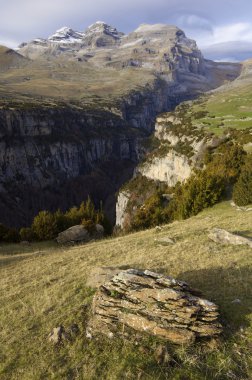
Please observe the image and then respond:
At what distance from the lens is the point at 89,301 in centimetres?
1545

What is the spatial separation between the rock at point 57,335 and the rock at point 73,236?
84.1 ft

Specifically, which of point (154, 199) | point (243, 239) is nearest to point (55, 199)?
point (154, 199)

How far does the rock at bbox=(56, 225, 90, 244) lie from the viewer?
130 feet

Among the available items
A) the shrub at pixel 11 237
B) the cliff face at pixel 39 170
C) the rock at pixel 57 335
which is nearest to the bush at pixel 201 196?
the shrub at pixel 11 237

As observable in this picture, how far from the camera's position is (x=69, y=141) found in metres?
194

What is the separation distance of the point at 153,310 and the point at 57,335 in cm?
376

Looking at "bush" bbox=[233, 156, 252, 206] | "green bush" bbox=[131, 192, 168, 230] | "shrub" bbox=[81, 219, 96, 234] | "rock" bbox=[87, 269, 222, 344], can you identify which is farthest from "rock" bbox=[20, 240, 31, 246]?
"rock" bbox=[87, 269, 222, 344]

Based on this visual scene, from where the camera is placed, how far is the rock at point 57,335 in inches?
517

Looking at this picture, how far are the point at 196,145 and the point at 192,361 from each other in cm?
7206

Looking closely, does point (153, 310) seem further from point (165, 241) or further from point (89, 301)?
point (165, 241)

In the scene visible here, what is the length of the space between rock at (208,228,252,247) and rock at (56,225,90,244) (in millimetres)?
19757

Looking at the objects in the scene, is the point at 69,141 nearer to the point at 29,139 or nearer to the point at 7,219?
the point at 29,139

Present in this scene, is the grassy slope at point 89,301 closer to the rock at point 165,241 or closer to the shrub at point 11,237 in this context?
the rock at point 165,241

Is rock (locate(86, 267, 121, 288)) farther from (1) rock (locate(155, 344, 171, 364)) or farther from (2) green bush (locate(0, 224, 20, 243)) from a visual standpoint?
(2) green bush (locate(0, 224, 20, 243))
